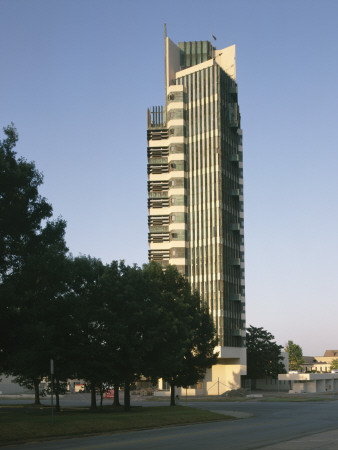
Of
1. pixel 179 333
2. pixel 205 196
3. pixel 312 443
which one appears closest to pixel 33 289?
pixel 312 443

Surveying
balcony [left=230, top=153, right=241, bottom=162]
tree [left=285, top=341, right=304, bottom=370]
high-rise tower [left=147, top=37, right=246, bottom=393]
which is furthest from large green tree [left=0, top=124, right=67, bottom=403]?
tree [left=285, top=341, right=304, bottom=370]

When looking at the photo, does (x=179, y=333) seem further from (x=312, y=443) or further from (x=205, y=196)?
(x=205, y=196)

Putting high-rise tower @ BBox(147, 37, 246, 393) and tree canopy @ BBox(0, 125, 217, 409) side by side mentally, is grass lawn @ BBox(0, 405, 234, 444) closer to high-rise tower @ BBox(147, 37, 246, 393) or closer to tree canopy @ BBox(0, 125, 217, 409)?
tree canopy @ BBox(0, 125, 217, 409)

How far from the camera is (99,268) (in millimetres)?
44469

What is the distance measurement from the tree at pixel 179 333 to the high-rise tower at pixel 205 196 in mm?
53367

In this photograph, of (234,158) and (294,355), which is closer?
(234,158)

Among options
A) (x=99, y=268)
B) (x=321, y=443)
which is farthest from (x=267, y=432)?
(x=99, y=268)

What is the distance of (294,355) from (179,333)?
456 ft

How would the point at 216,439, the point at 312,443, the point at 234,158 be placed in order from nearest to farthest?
1. the point at 312,443
2. the point at 216,439
3. the point at 234,158

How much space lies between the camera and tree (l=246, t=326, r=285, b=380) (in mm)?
126188

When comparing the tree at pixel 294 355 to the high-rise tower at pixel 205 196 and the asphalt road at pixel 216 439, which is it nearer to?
the high-rise tower at pixel 205 196

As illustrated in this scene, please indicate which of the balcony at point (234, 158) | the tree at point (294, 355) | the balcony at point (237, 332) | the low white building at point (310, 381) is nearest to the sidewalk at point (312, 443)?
the low white building at point (310, 381)

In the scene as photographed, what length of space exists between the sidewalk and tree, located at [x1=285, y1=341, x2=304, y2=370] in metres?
158

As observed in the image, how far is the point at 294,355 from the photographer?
595 ft
